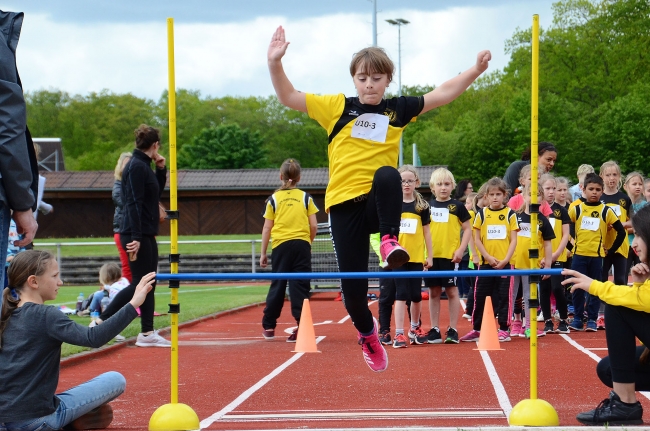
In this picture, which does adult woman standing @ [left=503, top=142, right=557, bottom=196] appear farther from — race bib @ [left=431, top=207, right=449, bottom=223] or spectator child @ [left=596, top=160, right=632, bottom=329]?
race bib @ [left=431, top=207, right=449, bottom=223]

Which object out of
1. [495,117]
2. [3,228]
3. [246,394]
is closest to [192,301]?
[246,394]

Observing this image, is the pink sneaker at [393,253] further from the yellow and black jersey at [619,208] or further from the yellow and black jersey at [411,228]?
the yellow and black jersey at [619,208]

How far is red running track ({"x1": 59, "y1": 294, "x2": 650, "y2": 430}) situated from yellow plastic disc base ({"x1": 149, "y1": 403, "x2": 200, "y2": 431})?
0.13 metres

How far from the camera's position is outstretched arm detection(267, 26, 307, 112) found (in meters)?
4.91

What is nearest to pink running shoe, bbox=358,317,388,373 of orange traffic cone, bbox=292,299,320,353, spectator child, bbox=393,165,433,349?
orange traffic cone, bbox=292,299,320,353

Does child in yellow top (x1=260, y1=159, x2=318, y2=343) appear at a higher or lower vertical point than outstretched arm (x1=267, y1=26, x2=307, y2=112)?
lower

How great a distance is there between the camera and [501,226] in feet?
30.9

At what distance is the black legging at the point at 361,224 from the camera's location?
489cm

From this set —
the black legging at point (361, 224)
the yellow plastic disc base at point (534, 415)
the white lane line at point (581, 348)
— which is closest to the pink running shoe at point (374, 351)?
the black legging at point (361, 224)

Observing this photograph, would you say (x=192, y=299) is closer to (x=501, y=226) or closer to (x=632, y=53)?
(x=501, y=226)

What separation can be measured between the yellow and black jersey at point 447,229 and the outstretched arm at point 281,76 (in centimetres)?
451

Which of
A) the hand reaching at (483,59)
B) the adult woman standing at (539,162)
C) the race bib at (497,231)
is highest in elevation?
the hand reaching at (483,59)

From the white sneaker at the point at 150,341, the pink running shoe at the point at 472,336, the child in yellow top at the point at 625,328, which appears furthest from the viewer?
the pink running shoe at the point at 472,336

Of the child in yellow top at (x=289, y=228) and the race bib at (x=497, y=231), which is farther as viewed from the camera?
the child in yellow top at (x=289, y=228)
